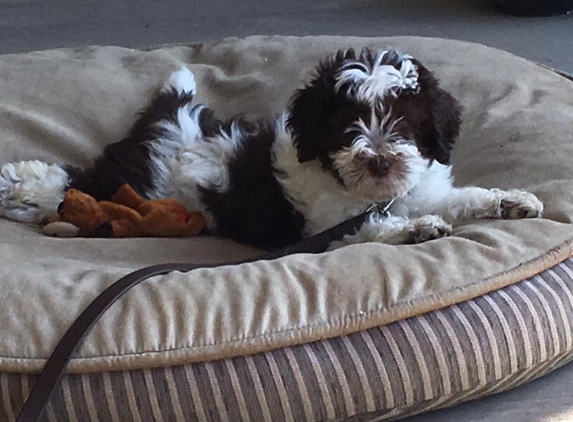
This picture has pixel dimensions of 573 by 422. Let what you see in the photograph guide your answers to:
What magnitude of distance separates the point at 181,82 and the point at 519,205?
1.30 m

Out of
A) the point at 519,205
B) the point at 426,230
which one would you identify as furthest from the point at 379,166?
the point at 519,205

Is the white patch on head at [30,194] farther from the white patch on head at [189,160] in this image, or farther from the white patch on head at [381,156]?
Result: the white patch on head at [381,156]

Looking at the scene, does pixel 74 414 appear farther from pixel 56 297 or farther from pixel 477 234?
pixel 477 234

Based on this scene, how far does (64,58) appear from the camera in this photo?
341cm

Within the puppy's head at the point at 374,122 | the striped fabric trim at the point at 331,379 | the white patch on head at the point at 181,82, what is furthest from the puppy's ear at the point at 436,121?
the white patch on head at the point at 181,82

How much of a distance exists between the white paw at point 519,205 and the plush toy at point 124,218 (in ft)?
2.96

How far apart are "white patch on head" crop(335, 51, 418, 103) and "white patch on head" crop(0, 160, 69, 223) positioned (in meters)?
1.05

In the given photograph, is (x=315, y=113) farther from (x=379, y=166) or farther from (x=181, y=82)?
(x=181, y=82)

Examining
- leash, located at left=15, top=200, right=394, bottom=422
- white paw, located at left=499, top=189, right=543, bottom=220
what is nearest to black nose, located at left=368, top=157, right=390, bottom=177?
white paw, located at left=499, top=189, right=543, bottom=220

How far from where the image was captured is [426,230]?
2.21 metres

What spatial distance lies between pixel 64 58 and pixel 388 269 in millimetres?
2003

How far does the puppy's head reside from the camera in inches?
85.9

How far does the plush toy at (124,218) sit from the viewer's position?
2.56 m

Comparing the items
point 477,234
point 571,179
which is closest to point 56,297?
point 477,234
